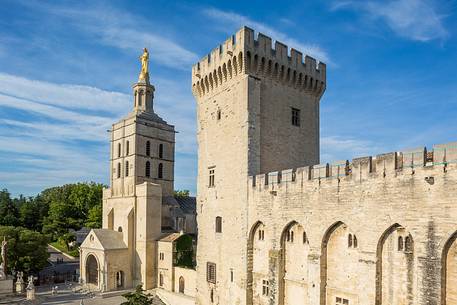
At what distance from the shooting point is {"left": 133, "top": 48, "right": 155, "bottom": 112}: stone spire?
50.8 m

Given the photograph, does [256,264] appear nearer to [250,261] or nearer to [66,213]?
[250,261]

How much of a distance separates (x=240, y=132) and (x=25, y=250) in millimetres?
34454

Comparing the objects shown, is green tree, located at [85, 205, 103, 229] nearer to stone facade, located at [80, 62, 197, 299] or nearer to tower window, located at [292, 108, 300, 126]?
stone facade, located at [80, 62, 197, 299]

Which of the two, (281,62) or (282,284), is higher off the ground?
(281,62)

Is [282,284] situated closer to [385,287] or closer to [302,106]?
[385,287]

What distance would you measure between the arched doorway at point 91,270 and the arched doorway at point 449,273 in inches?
1476

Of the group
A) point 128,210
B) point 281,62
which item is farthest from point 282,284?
point 128,210

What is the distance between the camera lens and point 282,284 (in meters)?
22.6

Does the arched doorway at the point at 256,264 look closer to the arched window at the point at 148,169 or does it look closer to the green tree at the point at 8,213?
the arched window at the point at 148,169

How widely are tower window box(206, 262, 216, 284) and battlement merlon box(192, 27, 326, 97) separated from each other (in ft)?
42.2

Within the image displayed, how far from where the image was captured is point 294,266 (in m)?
22.2

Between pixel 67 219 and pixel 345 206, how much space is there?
63488 mm

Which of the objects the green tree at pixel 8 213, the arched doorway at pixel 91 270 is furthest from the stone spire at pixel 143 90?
the green tree at pixel 8 213

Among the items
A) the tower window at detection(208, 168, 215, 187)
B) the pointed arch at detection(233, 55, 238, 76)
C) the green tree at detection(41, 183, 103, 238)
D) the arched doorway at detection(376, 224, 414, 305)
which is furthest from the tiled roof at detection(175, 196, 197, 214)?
the arched doorway at detection(376, 224, 414, 305)
